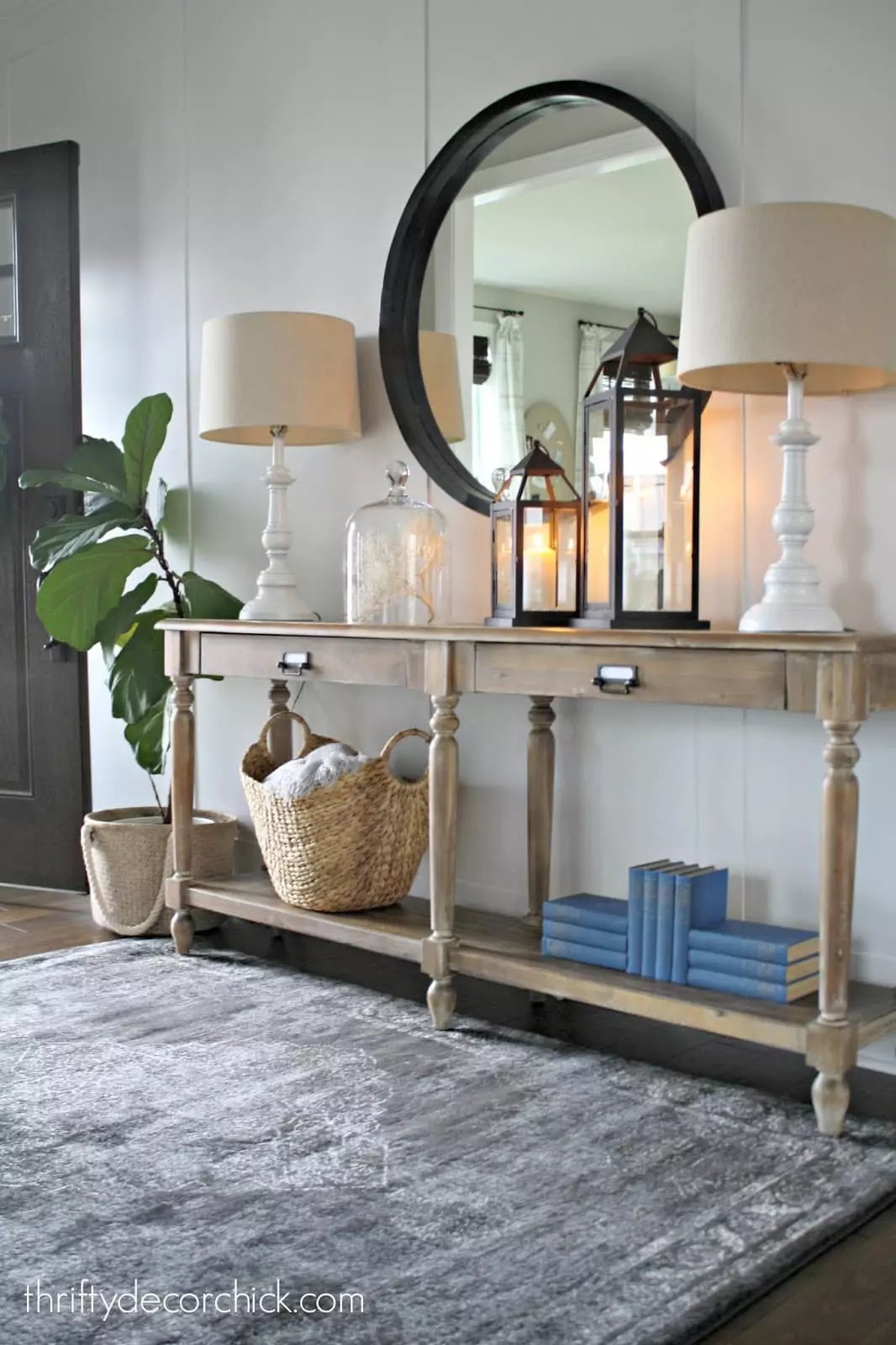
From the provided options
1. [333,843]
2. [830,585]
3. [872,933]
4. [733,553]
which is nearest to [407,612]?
[333,843]

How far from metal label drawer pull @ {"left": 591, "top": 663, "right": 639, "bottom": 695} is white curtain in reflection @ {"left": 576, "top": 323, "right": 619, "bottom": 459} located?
2.14 feet

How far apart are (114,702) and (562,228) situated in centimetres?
163

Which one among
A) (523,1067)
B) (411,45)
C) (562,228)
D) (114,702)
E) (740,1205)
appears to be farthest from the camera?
(114,702)

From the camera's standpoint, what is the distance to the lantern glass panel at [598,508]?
2.62m

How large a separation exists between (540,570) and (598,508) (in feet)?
0.54

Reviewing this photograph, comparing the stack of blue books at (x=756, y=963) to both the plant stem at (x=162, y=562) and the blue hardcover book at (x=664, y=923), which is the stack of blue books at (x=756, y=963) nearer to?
the blue hardcover book at (x=664, y=923)

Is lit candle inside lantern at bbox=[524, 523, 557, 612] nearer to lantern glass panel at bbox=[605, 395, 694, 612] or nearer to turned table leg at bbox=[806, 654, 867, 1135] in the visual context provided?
lantern glass panel at bbox=[605, 395, 694, 612]

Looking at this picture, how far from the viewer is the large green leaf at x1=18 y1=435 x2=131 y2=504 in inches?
140

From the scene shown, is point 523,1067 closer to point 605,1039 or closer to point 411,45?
point 605,1039

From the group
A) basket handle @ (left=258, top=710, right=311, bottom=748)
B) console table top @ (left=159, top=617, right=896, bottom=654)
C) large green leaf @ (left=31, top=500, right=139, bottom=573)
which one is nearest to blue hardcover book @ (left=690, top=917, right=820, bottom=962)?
console table top @ (left=159, top=617, right=896, bottom=654)

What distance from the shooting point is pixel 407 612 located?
301 cm

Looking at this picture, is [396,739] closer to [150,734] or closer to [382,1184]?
[150,734]

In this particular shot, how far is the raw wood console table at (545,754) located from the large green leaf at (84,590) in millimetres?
305

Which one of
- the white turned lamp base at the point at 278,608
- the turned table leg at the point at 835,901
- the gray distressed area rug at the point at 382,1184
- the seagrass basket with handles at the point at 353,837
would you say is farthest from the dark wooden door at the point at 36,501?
the turned table leg at the point at 835,901
